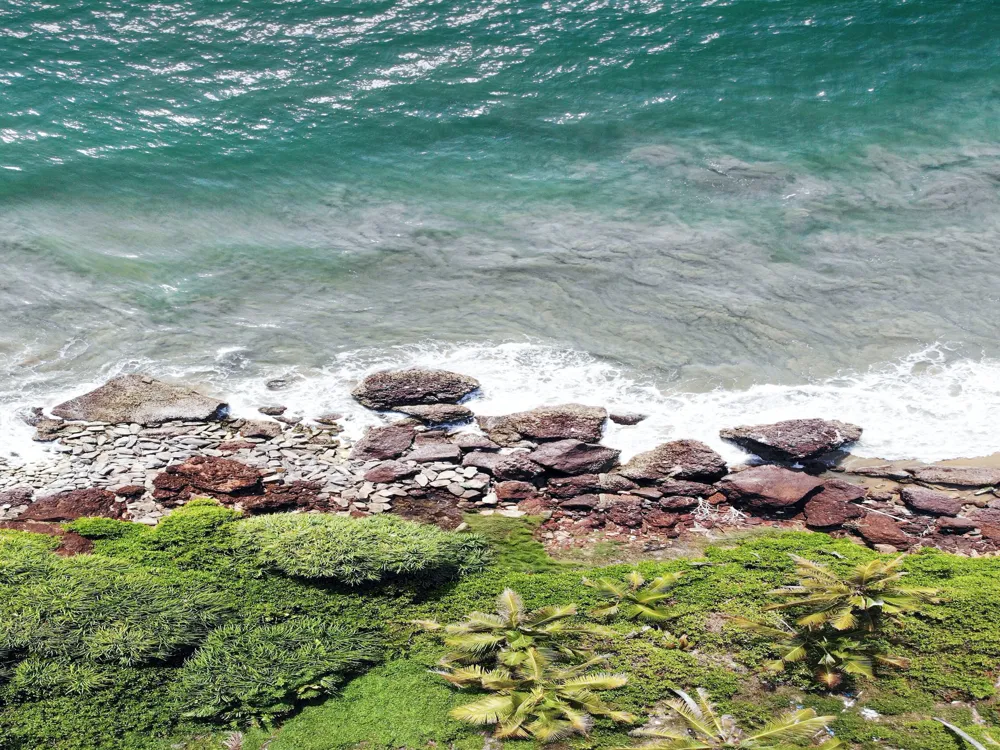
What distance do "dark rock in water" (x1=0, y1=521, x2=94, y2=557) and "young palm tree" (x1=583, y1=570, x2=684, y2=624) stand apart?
9327 millimetres

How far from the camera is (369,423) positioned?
1919cm

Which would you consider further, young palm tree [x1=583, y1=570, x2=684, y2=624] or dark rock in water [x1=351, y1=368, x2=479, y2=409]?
dark rock in water [x1=351, y1=368, x2=479, y2=409]

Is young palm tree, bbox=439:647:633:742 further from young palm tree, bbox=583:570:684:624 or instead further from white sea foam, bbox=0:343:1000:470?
white sea foam, bbox=0:343:1000:470

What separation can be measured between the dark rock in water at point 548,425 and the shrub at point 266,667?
6.34 m

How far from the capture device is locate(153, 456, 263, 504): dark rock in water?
666 inches

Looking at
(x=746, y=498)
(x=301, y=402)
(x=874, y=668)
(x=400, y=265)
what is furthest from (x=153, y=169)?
(x=874, y=668)

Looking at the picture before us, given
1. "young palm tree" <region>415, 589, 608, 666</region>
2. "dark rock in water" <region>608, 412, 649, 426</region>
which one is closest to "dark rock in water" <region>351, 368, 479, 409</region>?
"dark rock in water" <region>608, 412, 649, 426</region>

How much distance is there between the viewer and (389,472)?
17531 millimetres

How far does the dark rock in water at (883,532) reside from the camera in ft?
51.8

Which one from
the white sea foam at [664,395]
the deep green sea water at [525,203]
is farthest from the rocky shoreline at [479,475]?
the deep green sea water at [525,203]

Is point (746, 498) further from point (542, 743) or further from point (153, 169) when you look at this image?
point (153, 169)

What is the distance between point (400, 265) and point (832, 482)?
13263mm

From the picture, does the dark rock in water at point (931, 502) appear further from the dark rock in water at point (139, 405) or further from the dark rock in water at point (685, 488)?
the dark rock in water at point (139, 405)

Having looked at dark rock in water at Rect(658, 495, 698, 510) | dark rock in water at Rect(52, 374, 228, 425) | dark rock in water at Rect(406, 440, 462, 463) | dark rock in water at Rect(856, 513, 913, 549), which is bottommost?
dark rock in water at Rect(856, 513, 913, 549)
